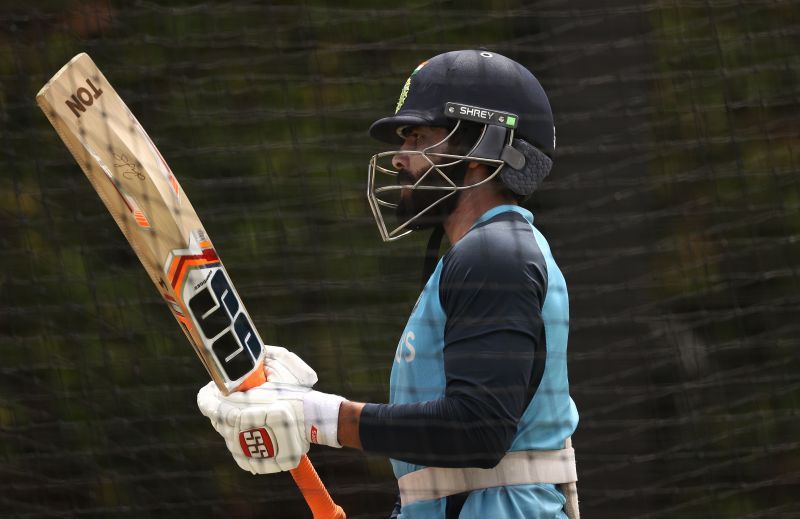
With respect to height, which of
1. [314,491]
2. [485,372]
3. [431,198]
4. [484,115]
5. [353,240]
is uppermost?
[484,115]

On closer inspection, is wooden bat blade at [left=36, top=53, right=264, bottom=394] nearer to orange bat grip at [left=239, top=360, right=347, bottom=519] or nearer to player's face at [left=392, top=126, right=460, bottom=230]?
orange bat grip at [left=239, top=360, right=347, bottom=519]

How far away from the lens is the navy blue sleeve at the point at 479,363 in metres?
2.13

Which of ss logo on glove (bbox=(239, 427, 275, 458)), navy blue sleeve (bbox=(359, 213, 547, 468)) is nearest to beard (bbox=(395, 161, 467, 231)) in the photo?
navy blue sleeve (bbox=(359, 213, 547, 468))

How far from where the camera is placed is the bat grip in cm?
260

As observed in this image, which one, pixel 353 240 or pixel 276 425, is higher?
pixel 276 425

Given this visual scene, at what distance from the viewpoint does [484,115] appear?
2434 mm

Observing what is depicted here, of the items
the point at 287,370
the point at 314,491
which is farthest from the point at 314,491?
the point at 287,370

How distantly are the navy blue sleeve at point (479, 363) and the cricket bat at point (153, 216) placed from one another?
36cm

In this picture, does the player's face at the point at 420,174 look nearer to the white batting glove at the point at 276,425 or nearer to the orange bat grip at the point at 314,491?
the white batting glove at the point at 276,425

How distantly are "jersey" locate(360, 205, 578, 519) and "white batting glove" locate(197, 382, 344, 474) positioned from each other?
88 millimetres

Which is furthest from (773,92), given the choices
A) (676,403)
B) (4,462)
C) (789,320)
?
(4,462)

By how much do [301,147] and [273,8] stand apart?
0.74m

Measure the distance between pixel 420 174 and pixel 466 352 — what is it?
0.45m

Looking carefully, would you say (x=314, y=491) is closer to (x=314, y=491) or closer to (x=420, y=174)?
(x=314, y=491)
